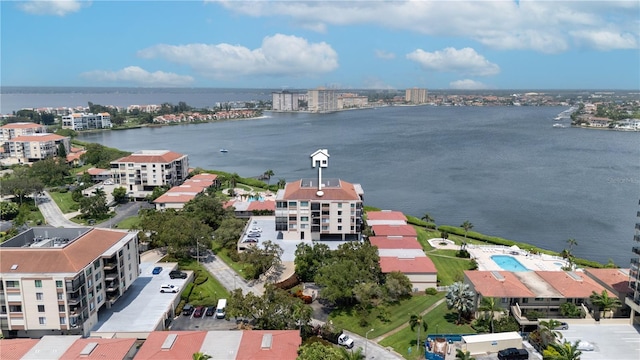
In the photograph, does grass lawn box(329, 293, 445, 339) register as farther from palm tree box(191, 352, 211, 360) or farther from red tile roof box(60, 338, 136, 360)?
red tile roof box(60, 338, 136, 360)

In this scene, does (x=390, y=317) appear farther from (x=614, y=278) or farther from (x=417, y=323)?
(x=614, y=278)

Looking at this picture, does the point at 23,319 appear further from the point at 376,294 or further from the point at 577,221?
the point at 577,221

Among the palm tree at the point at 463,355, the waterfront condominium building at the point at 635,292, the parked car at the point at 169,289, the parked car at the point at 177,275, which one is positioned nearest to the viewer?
the palm tree at the point at 463,355

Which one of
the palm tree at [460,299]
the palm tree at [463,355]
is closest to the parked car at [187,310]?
the palm tree at [460,299]

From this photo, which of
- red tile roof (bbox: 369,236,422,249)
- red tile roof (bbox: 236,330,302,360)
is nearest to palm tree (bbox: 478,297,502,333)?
red tile roof (bbox: 236,330,302,360)

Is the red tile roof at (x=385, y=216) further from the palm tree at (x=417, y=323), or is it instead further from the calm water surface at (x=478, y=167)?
the palm tree at (x=417, y=323)
